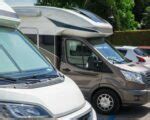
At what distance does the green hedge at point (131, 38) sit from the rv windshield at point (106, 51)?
19.2m

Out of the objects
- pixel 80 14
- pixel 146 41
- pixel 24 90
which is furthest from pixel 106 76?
pixel 146 41

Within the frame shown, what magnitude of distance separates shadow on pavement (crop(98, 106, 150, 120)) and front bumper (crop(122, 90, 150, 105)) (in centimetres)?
41

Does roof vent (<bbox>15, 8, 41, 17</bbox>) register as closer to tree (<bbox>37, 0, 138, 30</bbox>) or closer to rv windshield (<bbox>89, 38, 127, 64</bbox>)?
rv windshield (<bbox>89, 38, 127, 64</bbox>)

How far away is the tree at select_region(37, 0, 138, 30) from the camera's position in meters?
31.7

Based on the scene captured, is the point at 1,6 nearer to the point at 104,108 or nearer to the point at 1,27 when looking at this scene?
the point at 1,27

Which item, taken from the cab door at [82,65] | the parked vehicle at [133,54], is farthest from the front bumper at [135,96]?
the parked vehicle at [133,54]

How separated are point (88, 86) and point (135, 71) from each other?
1.18 m

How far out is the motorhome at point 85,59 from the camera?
1079cm

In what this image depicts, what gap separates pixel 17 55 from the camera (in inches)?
208

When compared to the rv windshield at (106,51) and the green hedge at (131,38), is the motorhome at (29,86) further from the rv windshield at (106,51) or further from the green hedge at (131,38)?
the green hedge at (131,38)

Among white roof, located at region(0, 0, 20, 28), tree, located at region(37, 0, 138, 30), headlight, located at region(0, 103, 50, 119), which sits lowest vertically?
tree, located at region(37, 0, 138, 30)

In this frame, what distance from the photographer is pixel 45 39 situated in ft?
36.5

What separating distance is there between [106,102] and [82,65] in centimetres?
105

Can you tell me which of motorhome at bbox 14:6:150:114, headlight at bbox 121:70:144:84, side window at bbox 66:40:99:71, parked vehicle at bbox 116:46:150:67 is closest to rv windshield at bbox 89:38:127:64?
motorhome at bbox 14:6:150:114
